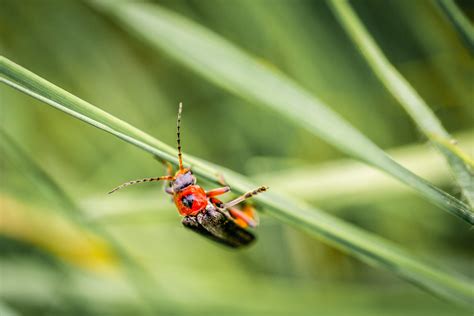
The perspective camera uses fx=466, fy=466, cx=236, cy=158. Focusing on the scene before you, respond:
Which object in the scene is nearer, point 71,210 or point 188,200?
point 188,200

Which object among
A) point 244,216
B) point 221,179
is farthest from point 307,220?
point 244,216

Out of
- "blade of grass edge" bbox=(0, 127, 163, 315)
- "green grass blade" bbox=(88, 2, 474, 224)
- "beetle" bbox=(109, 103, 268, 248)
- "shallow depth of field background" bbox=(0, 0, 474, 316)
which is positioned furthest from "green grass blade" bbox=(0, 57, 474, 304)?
"shallow depth of field background" bbox=(0, 0, 474, 316)

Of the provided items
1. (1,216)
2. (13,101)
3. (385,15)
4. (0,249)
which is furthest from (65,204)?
(385,15)

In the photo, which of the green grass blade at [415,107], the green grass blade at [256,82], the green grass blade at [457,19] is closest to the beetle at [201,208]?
the green grass blade at [256,82]

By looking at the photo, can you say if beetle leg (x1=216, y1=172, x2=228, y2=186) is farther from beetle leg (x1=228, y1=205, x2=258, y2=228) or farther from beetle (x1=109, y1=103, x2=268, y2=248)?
beetle leg (x1=228, y1=205, x2=258, y2=228)

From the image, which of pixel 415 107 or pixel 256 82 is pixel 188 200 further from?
pixel 415 107

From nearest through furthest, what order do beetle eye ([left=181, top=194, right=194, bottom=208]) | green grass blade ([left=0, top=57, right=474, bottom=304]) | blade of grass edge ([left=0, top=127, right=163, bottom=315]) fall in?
green grass blade ([left=0, top=57, right=474, bottom=304]) → blade of grass edge ([left=0, top=127, right=163, bottom=315]) → beetle eye ([left=181, top=194, right=194, bottom=208])

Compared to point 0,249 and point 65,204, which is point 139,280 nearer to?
point 65,204
